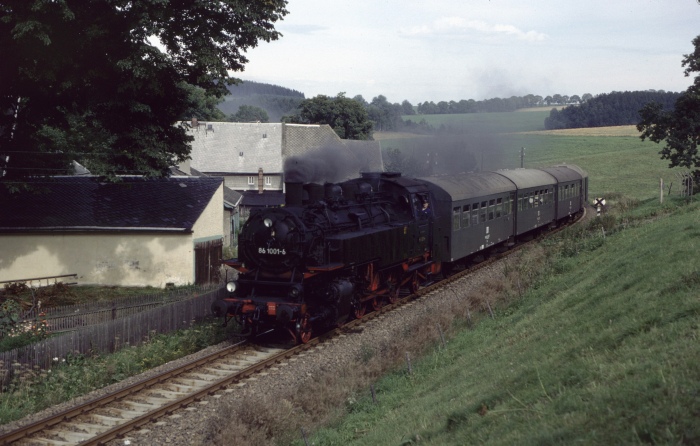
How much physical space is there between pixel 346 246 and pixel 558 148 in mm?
84863

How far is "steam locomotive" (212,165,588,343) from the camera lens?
53.5 feet

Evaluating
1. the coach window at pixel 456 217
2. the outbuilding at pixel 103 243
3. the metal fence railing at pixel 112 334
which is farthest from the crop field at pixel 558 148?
the metal fence railing at pixel 112 334

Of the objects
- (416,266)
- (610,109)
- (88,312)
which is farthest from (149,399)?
(610,109)

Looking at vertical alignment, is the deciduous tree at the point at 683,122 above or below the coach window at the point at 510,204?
above

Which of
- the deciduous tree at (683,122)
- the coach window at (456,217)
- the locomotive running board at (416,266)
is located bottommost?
the locomotive running board at (416,266)

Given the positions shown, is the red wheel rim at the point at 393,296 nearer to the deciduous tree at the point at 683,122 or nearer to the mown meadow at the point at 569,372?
the mown meadow at the point at 569,372

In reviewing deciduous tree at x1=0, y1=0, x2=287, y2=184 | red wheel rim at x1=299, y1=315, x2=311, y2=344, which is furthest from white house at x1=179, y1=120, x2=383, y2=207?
red wheel rim at x1=299, y1=315, x2=311, y2=344

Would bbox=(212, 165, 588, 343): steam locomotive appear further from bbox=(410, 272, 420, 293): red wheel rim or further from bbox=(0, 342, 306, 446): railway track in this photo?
bbox=(0, 342, 306, 446): railway track

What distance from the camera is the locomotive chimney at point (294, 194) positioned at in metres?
17.6

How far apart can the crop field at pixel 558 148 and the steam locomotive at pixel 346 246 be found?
78.4 ft

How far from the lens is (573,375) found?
27.5 feet

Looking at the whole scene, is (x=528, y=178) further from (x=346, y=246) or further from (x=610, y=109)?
(x=610, y=109)

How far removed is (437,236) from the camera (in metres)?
23.4

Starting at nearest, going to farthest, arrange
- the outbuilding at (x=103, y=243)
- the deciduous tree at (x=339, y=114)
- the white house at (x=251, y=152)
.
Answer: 1. the outbuilding at (x=103, y=243)
2. the white house at (x=251, y=152)
3. the deciduous tree at (x=339, y=114)
